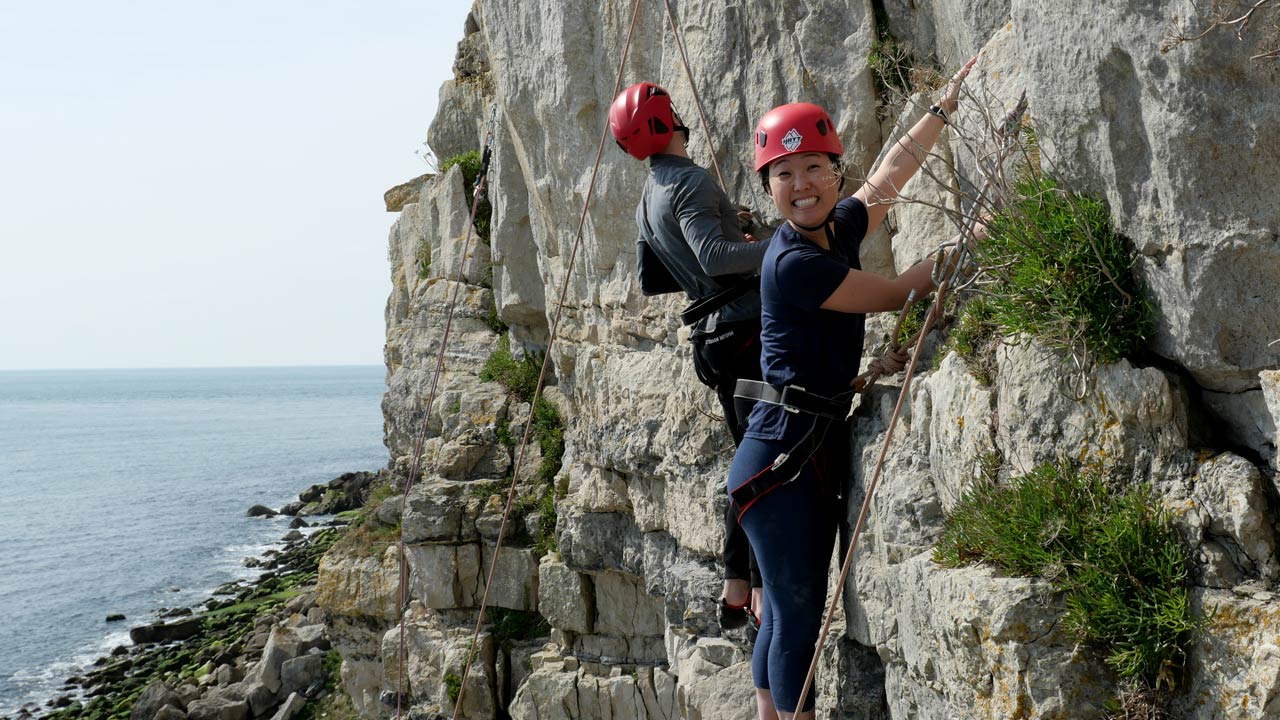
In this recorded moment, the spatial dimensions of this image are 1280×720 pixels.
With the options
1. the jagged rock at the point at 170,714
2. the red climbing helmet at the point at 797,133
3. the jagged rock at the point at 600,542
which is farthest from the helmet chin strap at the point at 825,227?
the jagged rock at the point at 170,714

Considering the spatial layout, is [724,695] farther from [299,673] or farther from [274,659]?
[274,659]

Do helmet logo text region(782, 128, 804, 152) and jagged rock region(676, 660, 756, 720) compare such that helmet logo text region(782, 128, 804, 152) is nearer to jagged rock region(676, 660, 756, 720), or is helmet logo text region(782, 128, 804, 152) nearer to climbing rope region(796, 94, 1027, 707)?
climbing rope region(796, 94, 1027, 707)

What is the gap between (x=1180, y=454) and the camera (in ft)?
11.9

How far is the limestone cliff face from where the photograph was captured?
3459 millimetres

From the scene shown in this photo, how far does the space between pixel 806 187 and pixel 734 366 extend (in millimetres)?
1784

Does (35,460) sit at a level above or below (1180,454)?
below

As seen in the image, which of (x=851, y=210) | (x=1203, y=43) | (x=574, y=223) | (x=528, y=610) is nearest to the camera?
(x=1203, y=43)

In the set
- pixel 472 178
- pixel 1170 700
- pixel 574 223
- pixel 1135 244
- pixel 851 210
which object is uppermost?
pixel 472 178

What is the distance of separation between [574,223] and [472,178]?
909 cm

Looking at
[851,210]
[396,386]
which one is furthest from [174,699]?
[851,210]

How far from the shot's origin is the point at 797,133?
4.68 m

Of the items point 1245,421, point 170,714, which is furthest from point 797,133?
point 170,714

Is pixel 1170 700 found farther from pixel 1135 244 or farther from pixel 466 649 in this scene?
pixel 466 649

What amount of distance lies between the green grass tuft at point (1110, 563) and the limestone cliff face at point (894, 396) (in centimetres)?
9
